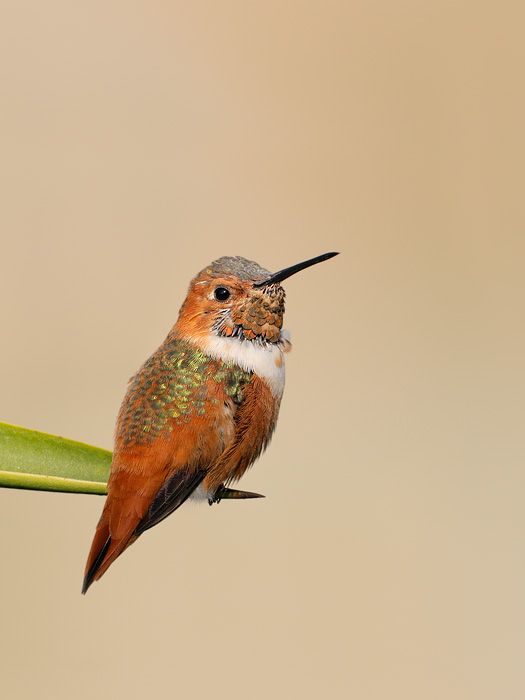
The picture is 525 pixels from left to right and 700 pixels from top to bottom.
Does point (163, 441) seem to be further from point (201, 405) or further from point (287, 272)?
point (287, 272)

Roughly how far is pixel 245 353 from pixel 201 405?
0.34 feet

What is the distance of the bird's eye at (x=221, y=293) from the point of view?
2.96 ft

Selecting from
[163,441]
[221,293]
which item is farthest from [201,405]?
[221,293]

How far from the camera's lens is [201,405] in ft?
2.77

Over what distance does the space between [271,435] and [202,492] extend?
0.48 ft

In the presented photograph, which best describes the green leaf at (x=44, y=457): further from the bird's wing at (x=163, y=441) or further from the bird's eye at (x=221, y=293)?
the bird's eye at (x=221, y=293)

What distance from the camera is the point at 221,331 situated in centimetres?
90

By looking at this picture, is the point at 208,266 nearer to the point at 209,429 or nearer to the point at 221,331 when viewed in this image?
the point at 221,331

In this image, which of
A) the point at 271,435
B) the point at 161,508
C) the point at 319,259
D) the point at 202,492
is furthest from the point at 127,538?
the point at 319,259

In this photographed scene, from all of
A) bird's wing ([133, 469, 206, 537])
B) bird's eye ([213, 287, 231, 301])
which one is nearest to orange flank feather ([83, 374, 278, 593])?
bird's wing ([133, 469, 206, 537])

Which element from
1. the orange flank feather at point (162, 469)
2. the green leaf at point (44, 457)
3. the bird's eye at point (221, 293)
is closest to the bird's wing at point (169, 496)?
the orange flank feather at point (162, 469)

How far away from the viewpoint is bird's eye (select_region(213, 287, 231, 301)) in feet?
2.96

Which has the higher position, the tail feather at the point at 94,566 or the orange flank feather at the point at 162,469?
the orange flank feather at the point at 162,469

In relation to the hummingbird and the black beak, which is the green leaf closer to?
the hummingbird
